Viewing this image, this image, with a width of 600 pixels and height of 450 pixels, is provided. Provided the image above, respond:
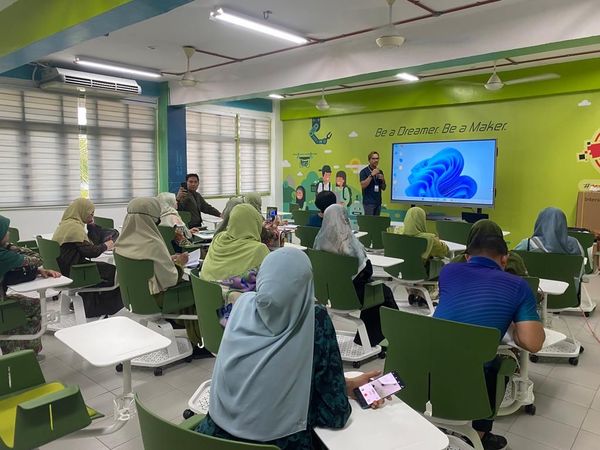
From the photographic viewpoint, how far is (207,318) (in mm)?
2656

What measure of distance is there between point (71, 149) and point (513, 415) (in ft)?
23.8

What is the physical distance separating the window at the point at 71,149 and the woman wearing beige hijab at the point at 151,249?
14.7 feet

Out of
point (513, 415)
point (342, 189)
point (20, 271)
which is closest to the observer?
point (513, 415)

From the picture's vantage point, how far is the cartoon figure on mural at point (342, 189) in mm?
9758

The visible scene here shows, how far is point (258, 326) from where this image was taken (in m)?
1.37

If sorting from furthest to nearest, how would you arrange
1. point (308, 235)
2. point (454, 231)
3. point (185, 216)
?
point (185, 216), point (454, 231), point (308, 235)

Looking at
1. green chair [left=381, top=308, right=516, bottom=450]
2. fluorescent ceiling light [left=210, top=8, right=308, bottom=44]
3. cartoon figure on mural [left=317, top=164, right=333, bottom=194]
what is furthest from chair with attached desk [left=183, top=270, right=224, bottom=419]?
cartoon figure on mural [left=317, top=164, right=333, bottom=194]

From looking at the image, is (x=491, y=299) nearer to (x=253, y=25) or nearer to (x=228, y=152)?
(x=253, y=25)

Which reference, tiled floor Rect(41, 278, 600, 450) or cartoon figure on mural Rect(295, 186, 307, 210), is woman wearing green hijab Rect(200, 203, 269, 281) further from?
cartoon figure on mural Rect(295, 186, 307, 210)

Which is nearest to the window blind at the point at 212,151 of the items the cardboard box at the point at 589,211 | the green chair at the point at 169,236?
the green chair at the point at 169,236

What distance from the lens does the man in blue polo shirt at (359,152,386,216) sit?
314 inches

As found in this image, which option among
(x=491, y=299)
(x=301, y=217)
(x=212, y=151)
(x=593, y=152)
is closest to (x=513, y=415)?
(x=491, y=299)

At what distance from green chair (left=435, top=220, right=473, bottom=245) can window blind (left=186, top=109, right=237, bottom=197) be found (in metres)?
5.45

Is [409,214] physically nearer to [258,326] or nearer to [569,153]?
[258,326]
